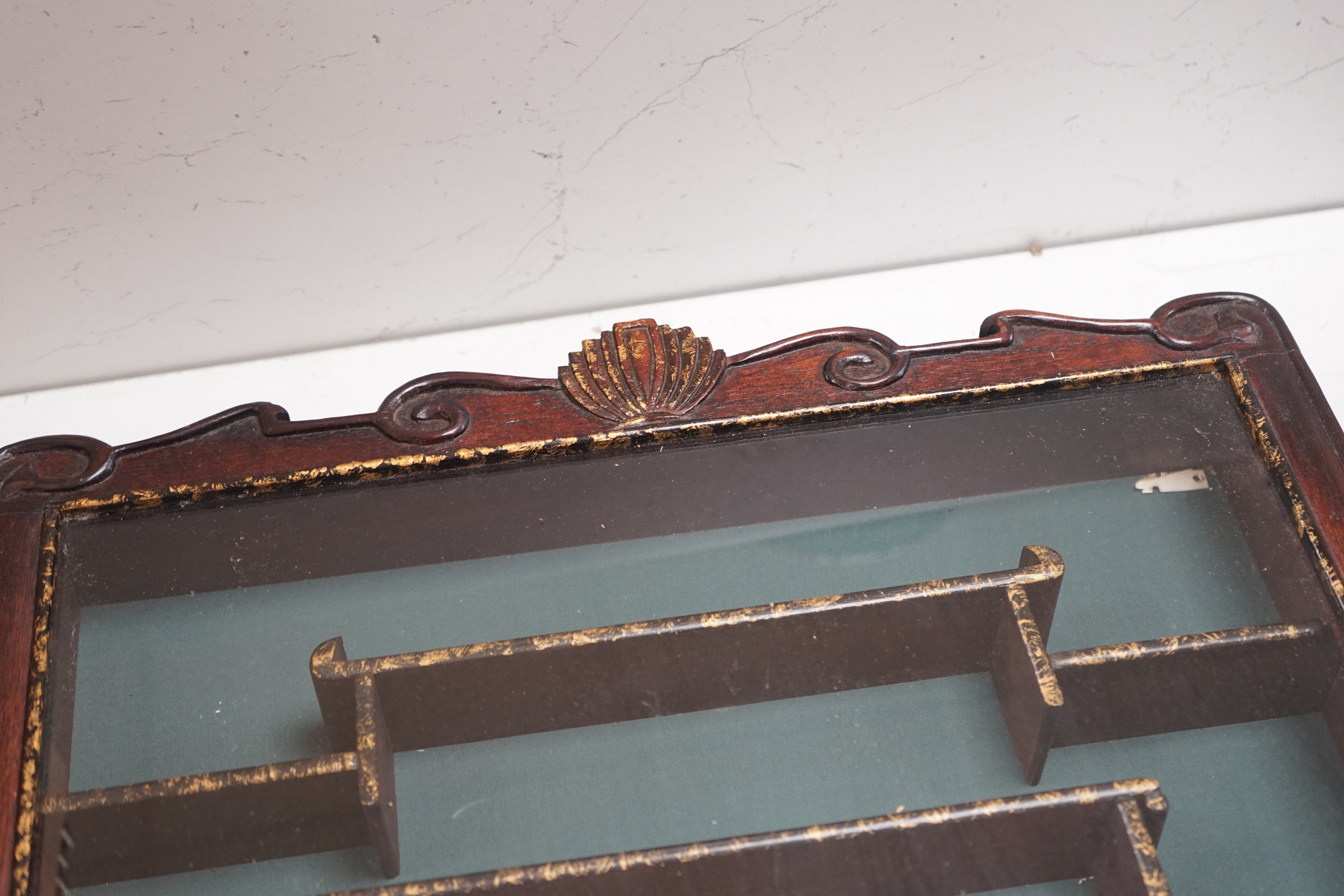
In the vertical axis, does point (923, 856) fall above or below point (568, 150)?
below

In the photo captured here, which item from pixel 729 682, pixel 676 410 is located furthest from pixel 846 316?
pixel 729 682

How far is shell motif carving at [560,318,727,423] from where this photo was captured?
954 mm

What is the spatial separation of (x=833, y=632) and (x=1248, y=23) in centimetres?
69

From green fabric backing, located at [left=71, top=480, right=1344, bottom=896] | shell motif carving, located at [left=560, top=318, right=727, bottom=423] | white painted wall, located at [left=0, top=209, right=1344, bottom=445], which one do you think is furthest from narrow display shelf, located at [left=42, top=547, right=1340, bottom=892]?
white painted wall, located at [left=0, top=209, right=1344, bottom=445]

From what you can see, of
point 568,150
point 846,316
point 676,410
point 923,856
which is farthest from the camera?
point 846,316

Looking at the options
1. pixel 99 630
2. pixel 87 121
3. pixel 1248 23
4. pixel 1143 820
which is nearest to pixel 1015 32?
pixel 1248 23

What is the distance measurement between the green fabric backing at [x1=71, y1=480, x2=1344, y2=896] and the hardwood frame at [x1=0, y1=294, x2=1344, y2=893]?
0.07 m

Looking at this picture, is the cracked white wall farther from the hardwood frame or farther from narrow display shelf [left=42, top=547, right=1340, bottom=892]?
narrow display shelf [left=42, top=547, right=1340, bottom=892]

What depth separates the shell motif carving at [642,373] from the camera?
0.95 meters

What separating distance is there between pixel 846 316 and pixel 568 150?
A: 313 millimetres

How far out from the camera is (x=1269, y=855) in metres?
0.80

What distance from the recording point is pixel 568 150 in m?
1.08

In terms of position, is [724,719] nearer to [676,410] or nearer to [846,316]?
[676,410]

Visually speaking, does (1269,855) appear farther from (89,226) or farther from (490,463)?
(89,226)
